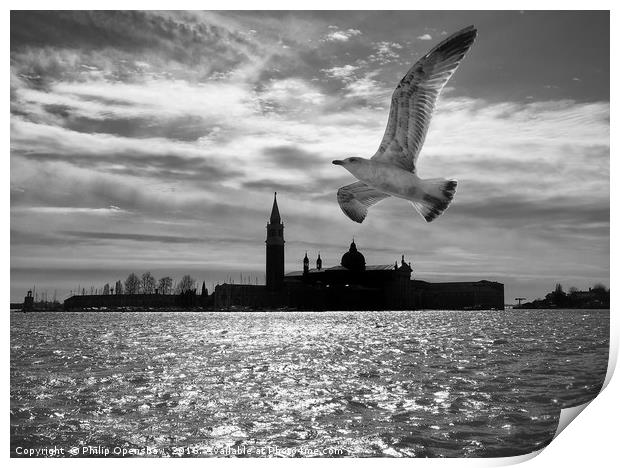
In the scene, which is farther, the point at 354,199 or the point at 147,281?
the point at 147,281

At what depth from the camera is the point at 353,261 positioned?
49.8 meters

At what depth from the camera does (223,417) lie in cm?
848

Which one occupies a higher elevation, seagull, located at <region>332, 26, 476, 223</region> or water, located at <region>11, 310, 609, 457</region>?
seagull, located at <region>332, 26, 476, 223</region>

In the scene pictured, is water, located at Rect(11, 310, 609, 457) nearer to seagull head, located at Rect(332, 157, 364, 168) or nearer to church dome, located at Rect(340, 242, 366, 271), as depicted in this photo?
seagull head, located at Rect(332, 157, 364, 168)

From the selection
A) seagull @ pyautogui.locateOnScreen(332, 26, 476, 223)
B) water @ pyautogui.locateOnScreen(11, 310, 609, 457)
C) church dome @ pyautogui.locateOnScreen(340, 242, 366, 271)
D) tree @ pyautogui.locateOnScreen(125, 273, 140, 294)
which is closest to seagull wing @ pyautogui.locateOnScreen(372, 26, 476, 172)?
seagull @ pyautogui.locateOnScreen(332, 26, 476, 223)

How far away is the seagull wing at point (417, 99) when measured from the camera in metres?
3.91

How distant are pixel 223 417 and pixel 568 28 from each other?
5798 mm

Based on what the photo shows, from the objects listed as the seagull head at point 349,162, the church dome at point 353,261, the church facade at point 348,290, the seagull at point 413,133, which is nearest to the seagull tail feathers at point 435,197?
the seagull at point 413,133

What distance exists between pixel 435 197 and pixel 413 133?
45 cm

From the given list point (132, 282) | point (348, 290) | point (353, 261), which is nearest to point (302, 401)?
point (132, 282)

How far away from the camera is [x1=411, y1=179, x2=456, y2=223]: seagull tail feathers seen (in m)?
3.78

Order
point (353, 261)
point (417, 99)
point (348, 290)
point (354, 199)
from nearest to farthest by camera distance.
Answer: point (417, 99), point (354, 199), point (353, 261), point (348, 290)

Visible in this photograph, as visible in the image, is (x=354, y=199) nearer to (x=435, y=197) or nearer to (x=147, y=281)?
(x=435, y=197)
